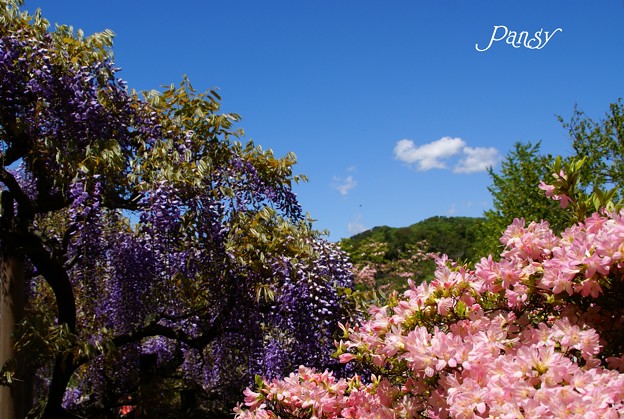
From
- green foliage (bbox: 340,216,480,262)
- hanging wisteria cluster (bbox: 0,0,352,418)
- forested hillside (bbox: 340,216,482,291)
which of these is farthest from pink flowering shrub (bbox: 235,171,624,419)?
green foliage (bbox: 340,216,480,262)

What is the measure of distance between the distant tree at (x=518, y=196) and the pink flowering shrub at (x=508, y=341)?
10.5 metres

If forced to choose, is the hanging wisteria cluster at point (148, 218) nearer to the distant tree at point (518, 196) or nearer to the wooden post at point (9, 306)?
the wooden post at point (9, 306)

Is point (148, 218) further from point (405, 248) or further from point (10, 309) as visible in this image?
point (405, 248)

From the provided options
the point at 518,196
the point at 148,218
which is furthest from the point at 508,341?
the point at 518,196

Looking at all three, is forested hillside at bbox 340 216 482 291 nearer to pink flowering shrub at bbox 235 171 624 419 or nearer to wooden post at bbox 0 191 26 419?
wooden post at bbox 0 191 26 419

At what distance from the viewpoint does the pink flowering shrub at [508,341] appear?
188 cm

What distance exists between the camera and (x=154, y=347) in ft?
23.2

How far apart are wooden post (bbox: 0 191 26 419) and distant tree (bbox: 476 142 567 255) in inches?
389

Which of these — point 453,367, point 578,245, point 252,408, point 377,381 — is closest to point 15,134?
point 252,408

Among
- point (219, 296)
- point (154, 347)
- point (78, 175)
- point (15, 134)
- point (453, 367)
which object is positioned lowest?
point (453, 367)

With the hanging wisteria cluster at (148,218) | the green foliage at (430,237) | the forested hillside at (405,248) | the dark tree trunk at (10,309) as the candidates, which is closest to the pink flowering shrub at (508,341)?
the hanging wisteria cluster at (148,218)

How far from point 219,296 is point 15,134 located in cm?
208

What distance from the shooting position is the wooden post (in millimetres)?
4824

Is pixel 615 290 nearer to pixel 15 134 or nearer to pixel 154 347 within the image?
pixel 15 134
